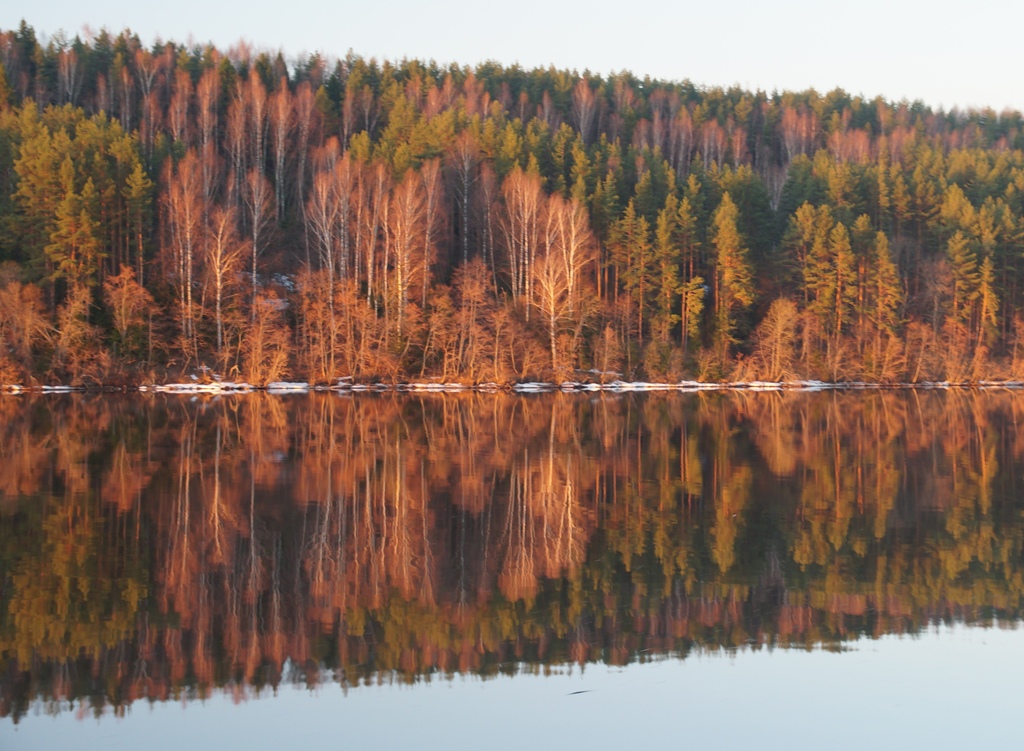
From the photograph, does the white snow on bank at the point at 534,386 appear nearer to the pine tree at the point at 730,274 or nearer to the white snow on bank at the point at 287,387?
the white snow on bank at the point at 287,387

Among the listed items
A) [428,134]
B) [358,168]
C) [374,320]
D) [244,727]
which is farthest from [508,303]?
[244,727]

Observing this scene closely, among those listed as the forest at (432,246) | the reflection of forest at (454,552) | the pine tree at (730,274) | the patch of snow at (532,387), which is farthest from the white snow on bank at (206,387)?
the pine tree at (730,274)

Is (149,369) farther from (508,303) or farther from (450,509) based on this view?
A: (450,509)

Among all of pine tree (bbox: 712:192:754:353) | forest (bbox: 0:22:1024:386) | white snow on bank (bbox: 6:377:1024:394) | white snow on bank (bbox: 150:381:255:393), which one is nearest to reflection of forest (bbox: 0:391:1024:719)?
white snow on bank (bbox: 150:381:255:393)

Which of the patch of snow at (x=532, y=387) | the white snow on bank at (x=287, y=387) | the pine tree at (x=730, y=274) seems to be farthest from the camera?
the pine tree at (x=730, y=274)

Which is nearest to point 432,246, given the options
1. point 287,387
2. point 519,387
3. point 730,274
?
point 519,387

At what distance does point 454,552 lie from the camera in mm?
14023

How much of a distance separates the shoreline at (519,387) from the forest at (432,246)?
0.71 m

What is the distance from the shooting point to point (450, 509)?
56.6ft

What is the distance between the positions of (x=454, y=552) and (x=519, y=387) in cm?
4550

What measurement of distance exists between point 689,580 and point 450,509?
5683 mm

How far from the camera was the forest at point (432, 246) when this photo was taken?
188 ft

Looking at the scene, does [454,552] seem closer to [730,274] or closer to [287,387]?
[287,387]

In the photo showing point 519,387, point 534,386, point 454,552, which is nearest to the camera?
point 454,552
